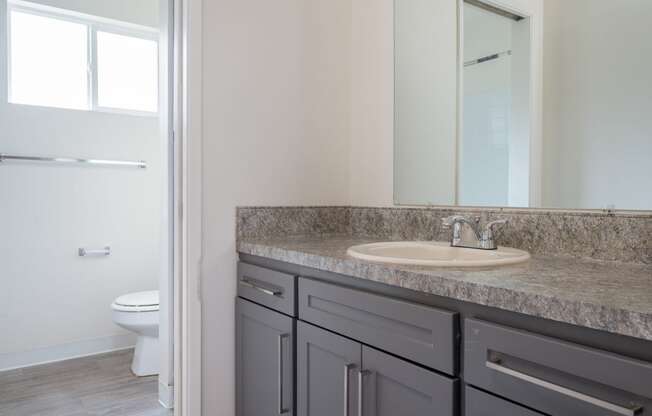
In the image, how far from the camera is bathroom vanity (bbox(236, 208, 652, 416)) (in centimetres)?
72

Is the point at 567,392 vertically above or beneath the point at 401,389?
above

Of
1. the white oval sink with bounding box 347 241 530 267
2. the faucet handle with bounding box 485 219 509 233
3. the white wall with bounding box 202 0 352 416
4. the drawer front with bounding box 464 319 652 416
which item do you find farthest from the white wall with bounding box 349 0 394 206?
the drawer front with bounding box 464 319 652 416

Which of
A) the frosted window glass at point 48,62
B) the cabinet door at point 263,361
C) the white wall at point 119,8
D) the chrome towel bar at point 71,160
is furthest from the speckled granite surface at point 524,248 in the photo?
the white wall at point 119,8

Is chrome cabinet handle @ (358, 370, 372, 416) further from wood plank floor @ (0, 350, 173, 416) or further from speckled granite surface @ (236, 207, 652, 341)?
wood plank floor @ (0, 350, 173, 416)

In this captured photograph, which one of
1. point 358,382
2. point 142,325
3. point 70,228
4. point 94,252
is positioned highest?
point 70,228

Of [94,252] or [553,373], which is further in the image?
[94,252]

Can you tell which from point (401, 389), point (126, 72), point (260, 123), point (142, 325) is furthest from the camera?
point (126, 72)

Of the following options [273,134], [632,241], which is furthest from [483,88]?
[273,134]

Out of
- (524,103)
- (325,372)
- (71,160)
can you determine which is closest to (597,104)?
(524,103)

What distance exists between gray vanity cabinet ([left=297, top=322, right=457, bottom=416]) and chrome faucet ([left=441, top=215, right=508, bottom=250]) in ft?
1.67

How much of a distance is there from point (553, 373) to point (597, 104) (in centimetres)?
82

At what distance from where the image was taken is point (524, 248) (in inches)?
54.6

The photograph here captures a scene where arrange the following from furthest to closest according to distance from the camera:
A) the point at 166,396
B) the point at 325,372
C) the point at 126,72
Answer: the point at 126,72, the point at 166,396, the point at 325,372

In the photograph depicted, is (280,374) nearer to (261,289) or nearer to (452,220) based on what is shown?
(261,289)
